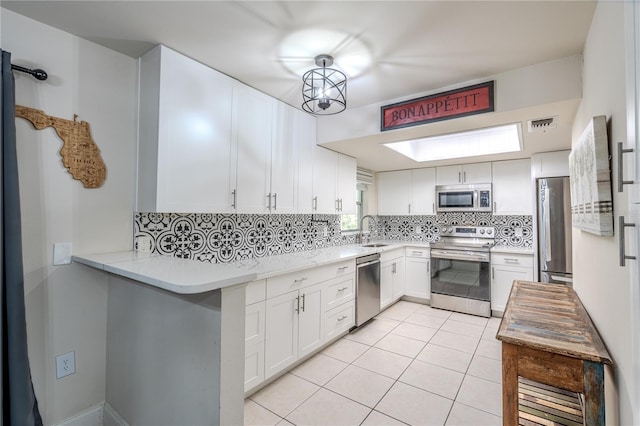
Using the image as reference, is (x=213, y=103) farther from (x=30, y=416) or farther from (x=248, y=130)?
(x=30, y=416)

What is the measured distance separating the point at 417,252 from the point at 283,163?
2.65 m

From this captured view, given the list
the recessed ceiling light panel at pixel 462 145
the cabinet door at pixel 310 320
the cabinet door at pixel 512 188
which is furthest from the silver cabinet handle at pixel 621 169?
the cabinet door at pixel 512 188

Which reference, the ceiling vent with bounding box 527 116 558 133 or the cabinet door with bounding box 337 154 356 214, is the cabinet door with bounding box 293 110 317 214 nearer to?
the cabinet door with bounding box 337 154 356 214

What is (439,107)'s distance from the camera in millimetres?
2387

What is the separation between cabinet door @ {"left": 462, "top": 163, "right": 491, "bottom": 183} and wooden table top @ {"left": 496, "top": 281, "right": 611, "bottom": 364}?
7.28ft

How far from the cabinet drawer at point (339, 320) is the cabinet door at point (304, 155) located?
3.47ft

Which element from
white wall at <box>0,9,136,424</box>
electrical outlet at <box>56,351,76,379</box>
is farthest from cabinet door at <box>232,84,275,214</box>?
electrical outlet at <box>56,351,76,379</box>

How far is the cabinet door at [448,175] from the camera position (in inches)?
169

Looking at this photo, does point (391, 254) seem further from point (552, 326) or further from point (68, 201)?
point (68, 201)

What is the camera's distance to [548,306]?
1.86 m

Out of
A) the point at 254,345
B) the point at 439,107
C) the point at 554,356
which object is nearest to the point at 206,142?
the point at 254,345

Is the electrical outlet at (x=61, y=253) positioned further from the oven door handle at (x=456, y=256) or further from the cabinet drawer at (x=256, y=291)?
the oven door handle at (x=456, y=256)

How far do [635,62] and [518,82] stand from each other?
1362mm

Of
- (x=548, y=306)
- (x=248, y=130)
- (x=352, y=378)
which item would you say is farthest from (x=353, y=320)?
(x=248, y=130)
